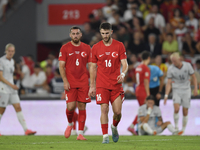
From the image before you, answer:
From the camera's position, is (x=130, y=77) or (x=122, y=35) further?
(x=122, y=35)

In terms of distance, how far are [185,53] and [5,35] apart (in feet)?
25.6

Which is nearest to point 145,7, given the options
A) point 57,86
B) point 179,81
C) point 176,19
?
point 176,19

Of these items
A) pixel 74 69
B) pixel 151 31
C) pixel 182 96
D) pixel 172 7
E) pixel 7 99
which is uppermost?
pixel 172 7

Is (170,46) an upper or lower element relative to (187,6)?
lower

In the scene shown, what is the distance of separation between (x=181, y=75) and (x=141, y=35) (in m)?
4.62

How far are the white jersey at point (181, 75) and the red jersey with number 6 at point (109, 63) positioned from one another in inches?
152

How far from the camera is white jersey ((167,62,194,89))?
34.7 feet

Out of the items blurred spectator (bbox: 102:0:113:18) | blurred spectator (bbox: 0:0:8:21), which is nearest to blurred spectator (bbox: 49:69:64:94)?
blurred spectator (bbox: 102:0:113:18)

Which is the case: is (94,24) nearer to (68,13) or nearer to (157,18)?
(157,18)

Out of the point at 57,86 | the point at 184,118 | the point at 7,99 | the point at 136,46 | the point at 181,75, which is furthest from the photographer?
the point at 136,46

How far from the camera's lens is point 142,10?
16.2 meters

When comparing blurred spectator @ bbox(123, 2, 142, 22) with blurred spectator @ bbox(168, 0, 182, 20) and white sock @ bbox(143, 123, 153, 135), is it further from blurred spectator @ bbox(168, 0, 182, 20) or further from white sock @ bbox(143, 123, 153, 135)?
Answer: white sock @ bbox(143, 123, 153, 135)

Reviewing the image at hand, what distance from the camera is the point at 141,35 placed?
15.0 m

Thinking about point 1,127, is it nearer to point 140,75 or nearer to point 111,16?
point 140,75
